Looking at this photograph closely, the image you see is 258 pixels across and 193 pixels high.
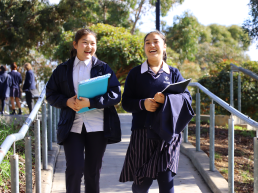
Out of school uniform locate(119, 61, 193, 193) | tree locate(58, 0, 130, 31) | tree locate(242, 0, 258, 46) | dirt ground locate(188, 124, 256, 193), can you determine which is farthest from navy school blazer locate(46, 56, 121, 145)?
tree locate(58, 0, 130, 31)

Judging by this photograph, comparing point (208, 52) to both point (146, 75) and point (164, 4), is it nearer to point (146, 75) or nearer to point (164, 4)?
point (164, 4)

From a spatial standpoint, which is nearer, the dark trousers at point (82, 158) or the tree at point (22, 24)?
the dark trousers at point (82, 158)

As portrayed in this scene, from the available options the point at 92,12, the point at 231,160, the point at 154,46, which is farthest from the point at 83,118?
the point at 92,12

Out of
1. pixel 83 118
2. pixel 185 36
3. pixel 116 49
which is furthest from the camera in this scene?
pixel 185 36

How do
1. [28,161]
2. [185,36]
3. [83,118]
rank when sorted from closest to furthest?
[28,161], [83,118], [185,36]

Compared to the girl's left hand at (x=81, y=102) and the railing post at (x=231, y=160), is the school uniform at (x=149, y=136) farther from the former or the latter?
the railing post at (x=231, y=160)

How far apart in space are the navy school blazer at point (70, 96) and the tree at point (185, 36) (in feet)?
60.4

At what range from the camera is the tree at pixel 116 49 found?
32.0 ft

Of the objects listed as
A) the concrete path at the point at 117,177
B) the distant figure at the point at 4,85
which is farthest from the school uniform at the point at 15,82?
the concrete path at the point at 117,177

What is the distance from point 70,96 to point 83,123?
0.27 m

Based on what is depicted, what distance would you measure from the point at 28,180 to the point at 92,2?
1354 centimetres

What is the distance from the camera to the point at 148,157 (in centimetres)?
273

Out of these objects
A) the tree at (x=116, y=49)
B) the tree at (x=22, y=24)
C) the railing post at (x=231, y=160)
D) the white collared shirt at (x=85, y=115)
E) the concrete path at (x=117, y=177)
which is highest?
the tree at (x=22, y=24)

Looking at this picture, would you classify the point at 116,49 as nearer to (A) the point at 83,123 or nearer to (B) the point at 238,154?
(B) the point at 238,154
